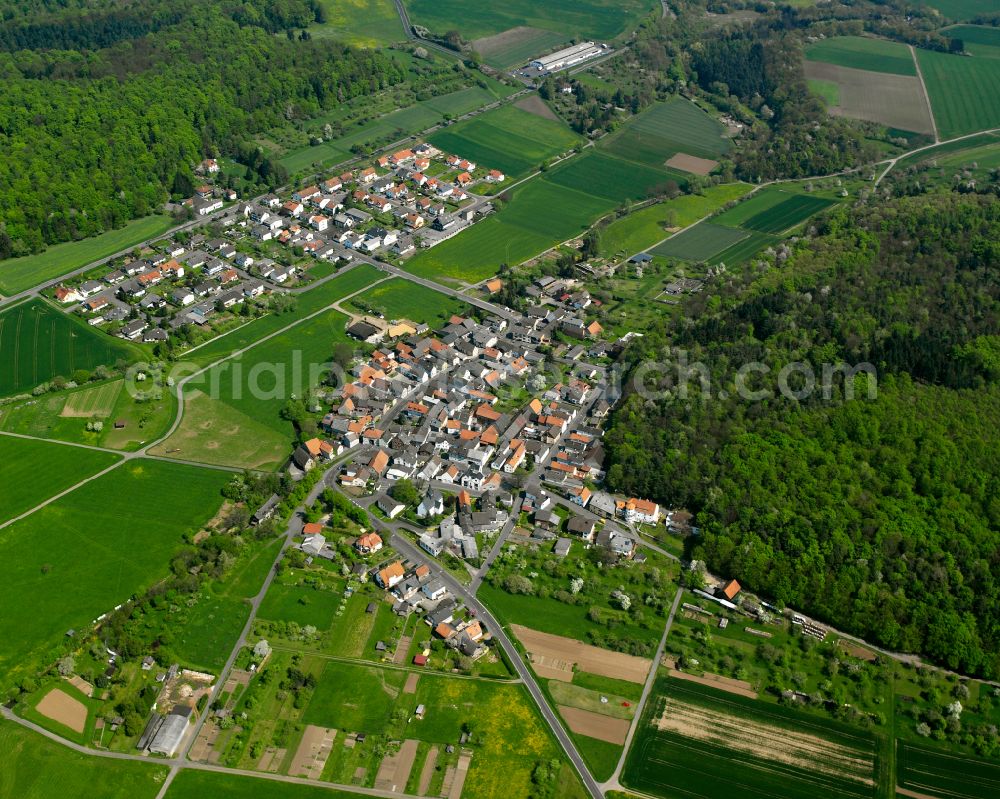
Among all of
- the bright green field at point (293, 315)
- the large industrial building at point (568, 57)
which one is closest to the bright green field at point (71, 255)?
the bright green field at point (293, 315)

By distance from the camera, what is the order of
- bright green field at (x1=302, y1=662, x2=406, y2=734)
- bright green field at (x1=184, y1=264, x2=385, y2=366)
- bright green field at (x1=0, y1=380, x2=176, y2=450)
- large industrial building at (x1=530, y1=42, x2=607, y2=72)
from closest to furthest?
bright green field at (x1=302, y1=662, x2=406, y2=734) → bright green field at (x1=0, y1=380, x2=176, y2=450) → bright green field at (x1=184, y1=264, x2=385, y2=366) → large industrial building at (x1=530, y1=42, x2=607, y2=72)

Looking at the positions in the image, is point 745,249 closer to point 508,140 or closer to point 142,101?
point 508,140

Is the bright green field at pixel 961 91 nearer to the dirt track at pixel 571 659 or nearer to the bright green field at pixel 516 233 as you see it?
the bright green field at pixel 516 233

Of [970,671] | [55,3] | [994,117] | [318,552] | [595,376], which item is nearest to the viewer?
[970,671]

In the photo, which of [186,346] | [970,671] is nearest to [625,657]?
[970,671]

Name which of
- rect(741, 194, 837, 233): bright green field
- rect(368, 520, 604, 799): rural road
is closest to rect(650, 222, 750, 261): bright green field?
rect(741, 194, 837, 233): bright green field

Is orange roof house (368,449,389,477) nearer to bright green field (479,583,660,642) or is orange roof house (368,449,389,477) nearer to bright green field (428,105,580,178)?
bright green field (479,583,660,642)

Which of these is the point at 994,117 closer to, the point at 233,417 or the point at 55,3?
the point at 233,417
